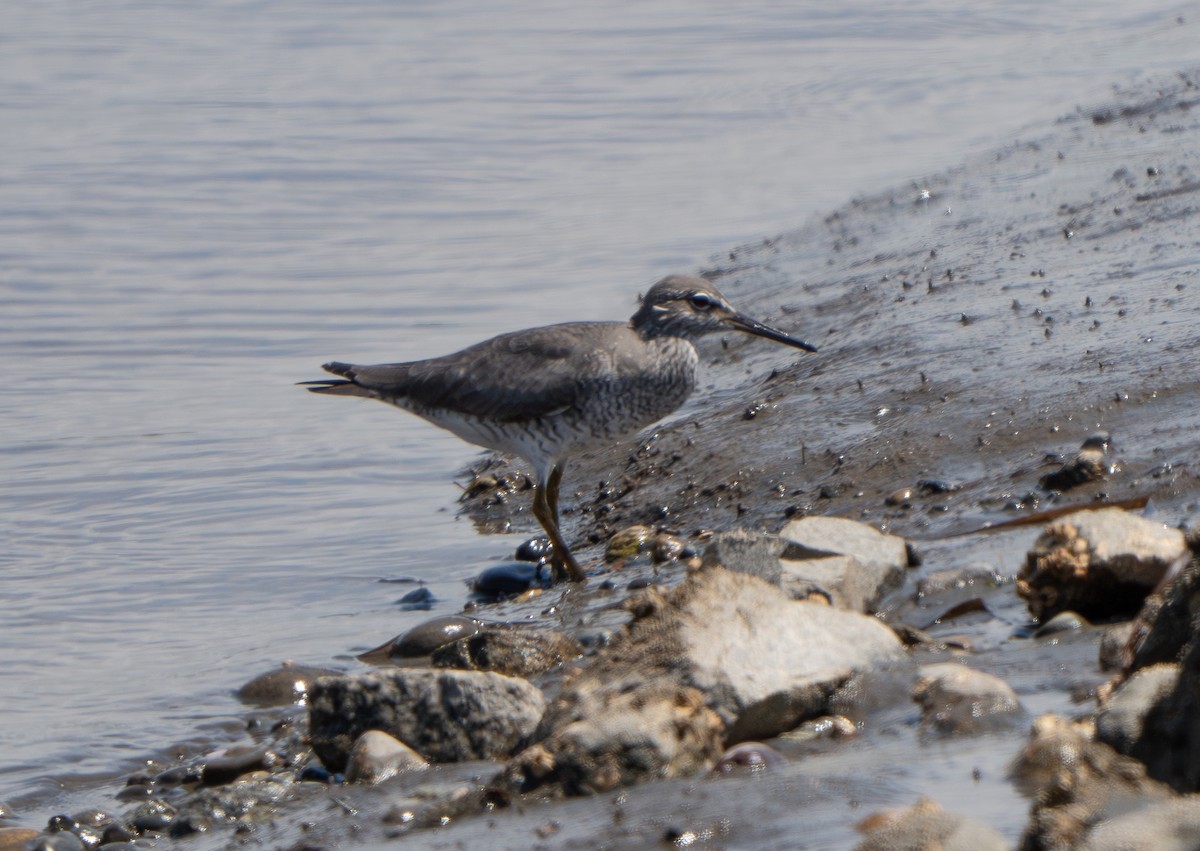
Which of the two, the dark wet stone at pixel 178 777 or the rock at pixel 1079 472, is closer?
the dark wet stone at pixel 178 777

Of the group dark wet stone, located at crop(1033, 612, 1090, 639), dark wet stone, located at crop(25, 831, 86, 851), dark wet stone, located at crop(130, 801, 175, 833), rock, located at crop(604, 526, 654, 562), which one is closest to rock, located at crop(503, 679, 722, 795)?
dark wet stone, located at crop(1033, 612, 1090, 639)

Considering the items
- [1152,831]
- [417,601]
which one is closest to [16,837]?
[417,601]

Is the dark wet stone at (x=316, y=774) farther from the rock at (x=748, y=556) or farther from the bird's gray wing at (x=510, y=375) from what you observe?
the bird's gray wing at (x=510, y=375)

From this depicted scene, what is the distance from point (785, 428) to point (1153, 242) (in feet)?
8.80

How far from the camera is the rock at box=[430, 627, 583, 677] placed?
5.47 m

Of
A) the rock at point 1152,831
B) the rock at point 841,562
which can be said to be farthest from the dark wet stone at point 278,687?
the rock at point 1152,831

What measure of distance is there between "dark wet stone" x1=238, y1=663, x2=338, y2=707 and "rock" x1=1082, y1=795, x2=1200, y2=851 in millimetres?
3755

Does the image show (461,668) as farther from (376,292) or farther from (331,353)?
(376,292)

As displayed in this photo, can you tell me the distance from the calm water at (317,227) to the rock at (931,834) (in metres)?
3.34

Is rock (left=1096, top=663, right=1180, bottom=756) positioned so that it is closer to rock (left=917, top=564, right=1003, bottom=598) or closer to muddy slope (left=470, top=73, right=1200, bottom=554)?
rock (left=917, top=564, right=1003, bottom=598)

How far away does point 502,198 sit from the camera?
1393 cm

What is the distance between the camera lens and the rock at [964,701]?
3973 millimetres

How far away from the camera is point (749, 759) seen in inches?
157

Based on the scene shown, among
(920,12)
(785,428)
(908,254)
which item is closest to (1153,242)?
(908,254)
